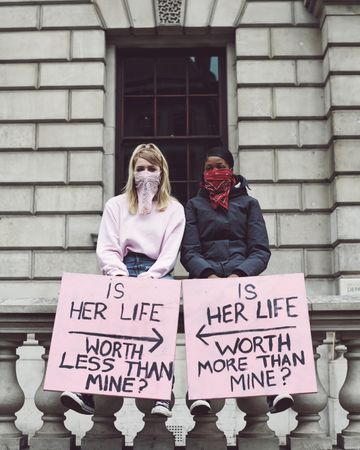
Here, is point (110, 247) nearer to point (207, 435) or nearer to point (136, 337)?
point (136, 337)

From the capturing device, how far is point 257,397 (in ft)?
13.0

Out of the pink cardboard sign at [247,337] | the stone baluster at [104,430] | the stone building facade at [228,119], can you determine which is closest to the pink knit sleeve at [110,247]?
the pink cardboard sign at [247,337]

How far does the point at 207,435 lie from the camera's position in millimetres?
3914

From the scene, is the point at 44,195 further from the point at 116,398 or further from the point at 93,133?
the point at 116,398

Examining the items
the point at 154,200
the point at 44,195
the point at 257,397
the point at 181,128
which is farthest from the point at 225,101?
the point at 257,397

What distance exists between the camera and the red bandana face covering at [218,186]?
186 inches

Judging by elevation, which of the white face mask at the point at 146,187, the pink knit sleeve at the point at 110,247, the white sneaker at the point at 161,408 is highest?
the white face mask at the point at 146,187

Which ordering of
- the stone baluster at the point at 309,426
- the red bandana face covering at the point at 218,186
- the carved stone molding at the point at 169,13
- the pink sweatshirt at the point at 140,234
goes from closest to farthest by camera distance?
1. the stone baluster at the point at 309,426
2. the pink sweatshirt at the point at 140,234
3. the red bandana face covering at the point at 218,186
4. the carved stone molding at the point at 169,13

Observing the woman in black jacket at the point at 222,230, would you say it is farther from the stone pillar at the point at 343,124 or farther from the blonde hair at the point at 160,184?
the stone pillar at the point at 343,124

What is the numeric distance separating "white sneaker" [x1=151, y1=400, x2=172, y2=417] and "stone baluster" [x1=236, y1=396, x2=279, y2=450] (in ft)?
1.44

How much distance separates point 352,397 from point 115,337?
1.46 meters

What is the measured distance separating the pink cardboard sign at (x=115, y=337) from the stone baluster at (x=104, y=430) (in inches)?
10.6

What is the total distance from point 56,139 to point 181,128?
6.94 feet

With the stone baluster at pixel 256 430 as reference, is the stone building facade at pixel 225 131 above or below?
above
